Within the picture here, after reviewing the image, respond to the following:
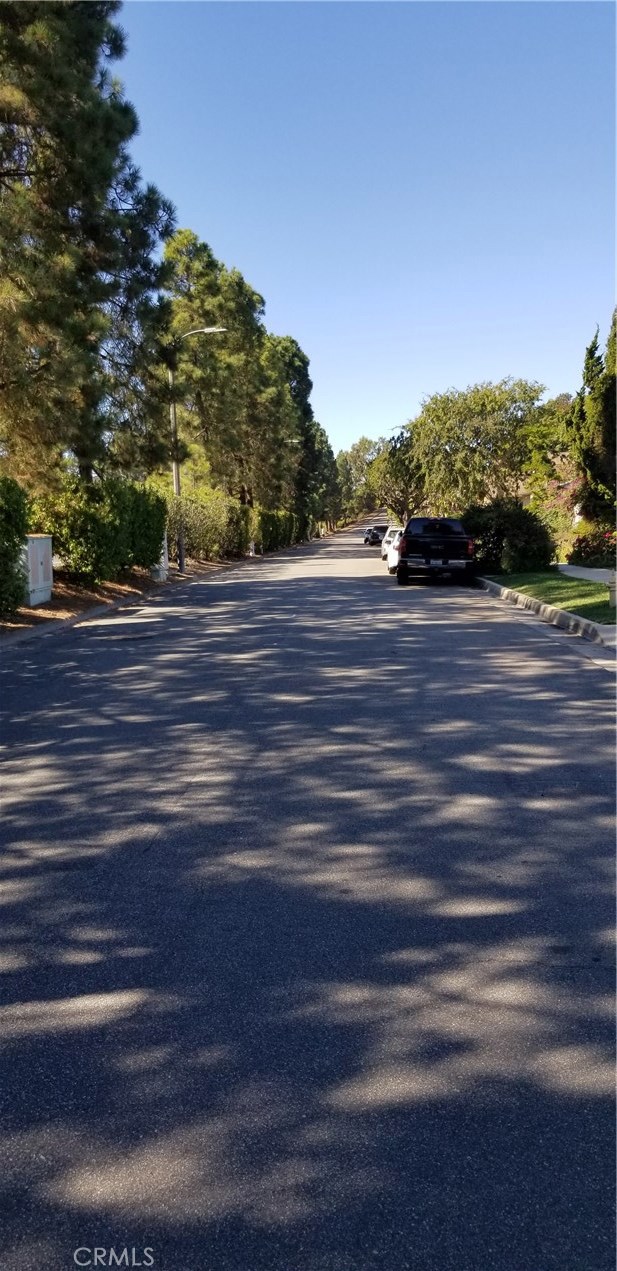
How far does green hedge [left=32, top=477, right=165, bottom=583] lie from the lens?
20748 mm

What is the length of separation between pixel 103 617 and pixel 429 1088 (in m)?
16.0

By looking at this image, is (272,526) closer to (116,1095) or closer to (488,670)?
(488,670)

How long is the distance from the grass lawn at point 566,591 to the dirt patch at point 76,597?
27.6ft

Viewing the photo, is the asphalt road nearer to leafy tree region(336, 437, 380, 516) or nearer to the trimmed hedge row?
the trimmed hedge row

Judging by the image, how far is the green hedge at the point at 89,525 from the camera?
68.1 feet

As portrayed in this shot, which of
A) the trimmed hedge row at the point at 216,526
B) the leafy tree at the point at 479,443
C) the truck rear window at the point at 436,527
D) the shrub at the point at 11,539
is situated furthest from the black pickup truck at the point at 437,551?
the leafy tree at the point at 479,443

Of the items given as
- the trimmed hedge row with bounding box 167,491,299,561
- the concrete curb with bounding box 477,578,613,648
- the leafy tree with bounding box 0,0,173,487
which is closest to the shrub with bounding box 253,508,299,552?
the trimmed hedge row with bounding box 167,491,299,561

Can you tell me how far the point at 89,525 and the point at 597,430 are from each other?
1171 centimetres

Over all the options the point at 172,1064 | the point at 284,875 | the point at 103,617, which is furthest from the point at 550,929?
the point at 103,617

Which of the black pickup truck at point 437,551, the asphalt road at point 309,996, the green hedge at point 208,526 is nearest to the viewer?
the asphalt road at point 309,996

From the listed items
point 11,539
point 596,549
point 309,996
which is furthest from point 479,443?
point 309,996

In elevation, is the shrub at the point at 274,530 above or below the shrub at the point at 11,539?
above

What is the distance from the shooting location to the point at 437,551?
24391 mm

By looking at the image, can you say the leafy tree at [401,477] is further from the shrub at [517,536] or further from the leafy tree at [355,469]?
the leafy tree at [355,469]
